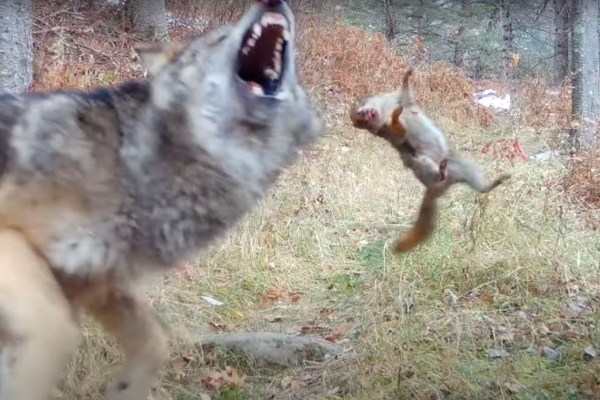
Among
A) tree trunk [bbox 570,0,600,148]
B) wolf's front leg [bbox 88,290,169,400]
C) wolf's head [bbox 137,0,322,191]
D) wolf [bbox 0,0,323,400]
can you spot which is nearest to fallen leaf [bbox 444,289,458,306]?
wolf [bbox 0,0,323,400]

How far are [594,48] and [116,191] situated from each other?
24.9ft

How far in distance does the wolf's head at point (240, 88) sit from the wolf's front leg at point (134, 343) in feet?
2.17

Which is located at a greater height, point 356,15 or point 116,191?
point 116,191

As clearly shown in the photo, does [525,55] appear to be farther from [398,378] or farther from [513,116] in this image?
[398,378]

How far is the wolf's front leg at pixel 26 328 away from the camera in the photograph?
251 centimetres

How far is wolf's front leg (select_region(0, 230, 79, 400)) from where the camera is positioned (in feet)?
8.23

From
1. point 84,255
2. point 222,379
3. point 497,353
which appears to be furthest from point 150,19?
point 84,255

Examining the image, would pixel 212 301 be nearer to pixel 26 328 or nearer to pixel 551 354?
pixel 551 354

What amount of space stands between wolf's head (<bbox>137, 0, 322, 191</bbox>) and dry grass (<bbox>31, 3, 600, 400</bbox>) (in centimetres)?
144

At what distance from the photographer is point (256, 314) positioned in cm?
532

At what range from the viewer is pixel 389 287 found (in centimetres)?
517

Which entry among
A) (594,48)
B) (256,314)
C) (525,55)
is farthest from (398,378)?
(525,55)

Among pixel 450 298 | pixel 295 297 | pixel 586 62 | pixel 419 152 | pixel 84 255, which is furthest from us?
pixel 586 62

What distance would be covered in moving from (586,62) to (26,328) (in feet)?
25.7
